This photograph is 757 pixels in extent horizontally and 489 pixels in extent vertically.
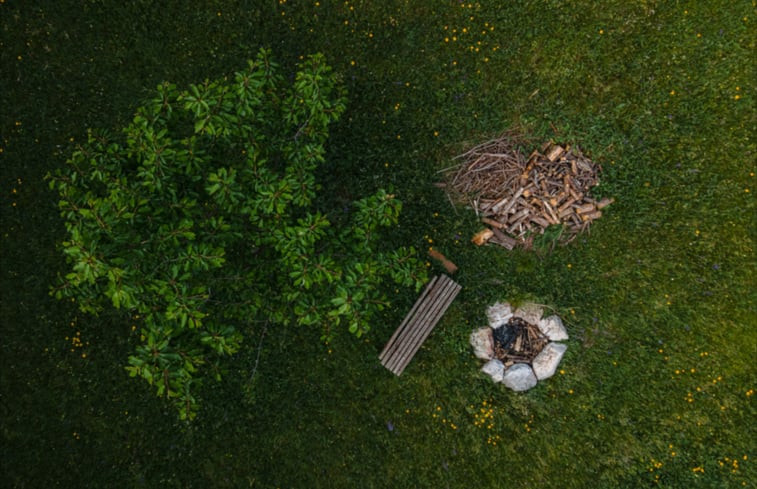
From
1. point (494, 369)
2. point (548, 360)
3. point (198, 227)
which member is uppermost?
point (198, 227)

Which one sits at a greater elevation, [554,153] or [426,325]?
[554,153]

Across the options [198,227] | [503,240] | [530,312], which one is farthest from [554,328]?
[198,227]

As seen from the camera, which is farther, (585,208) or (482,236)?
(482,236)

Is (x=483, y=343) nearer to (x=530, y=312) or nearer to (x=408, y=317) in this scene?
(x=530, y=312)

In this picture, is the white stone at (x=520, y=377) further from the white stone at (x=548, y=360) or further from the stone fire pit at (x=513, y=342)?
the white stone at (x=548, y=360)

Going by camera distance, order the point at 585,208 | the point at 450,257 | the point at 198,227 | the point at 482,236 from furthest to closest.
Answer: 1. the point at 450,257
2. the point at 482,236
3. the point at 585,208
4. the point at 198,227

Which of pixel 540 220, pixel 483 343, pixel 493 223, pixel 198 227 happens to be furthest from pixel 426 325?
pixel 198 227

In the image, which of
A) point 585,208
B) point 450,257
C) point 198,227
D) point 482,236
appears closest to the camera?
point 198,227
